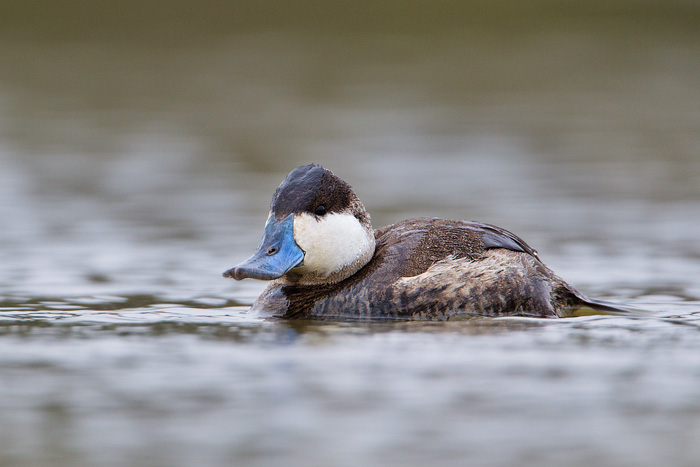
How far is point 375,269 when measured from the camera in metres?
6.53

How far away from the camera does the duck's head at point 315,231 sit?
641cm

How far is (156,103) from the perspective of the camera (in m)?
16.7

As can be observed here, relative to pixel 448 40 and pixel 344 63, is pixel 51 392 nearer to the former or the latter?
pixel 344 63

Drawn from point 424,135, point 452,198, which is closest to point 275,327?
point 452,198

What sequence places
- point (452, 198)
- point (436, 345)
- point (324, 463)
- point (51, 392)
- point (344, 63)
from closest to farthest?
point (324, 463), point (51, 392), point (436, 345), point (452, 198), point (344, 63)

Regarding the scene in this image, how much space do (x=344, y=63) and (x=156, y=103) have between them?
4.78 metres

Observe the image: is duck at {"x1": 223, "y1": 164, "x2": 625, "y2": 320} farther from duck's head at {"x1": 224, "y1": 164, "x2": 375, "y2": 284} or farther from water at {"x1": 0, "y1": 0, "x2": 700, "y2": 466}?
water at {"x1": 0, "y1": 0, "x2": 700, "y2": 466}

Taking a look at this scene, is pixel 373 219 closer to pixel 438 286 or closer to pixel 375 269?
pixel 375 269

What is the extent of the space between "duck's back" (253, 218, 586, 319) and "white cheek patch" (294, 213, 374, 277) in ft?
0.38

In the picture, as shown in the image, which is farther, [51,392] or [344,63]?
[344,63]

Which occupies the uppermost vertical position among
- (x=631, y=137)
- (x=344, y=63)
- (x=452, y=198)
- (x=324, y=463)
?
(x=344, y=63)

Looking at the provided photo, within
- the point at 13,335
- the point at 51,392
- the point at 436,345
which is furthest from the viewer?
the point at 13,335

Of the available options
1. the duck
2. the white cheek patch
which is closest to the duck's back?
the duck

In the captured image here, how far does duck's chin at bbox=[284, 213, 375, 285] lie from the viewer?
254 inches
